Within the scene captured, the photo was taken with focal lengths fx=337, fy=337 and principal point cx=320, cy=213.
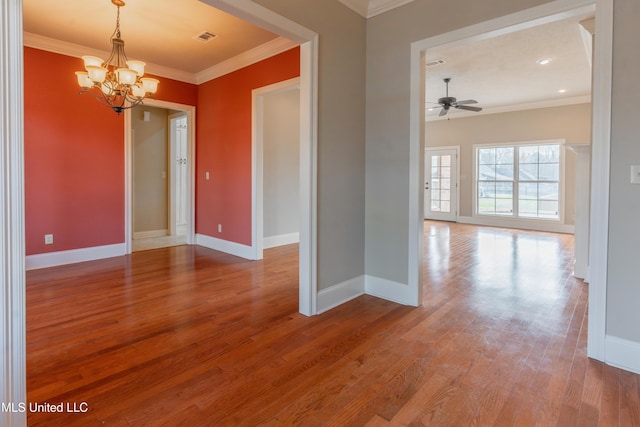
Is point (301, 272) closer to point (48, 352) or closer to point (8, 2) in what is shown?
point (48, 352)

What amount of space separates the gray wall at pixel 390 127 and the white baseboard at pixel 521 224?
6.28 metres

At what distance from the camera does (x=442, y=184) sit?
31.4 ft

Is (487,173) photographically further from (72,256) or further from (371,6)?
(72,256)

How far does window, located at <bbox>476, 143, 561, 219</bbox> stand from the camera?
777 cm

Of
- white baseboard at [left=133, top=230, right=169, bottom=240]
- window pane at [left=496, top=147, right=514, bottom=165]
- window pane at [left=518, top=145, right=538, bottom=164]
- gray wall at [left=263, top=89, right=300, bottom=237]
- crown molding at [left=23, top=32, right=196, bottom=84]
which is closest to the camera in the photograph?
crown molding at [left=23, top=32, right=196, bottom=84]

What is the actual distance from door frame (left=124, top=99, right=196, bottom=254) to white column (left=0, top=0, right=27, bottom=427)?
3.93m

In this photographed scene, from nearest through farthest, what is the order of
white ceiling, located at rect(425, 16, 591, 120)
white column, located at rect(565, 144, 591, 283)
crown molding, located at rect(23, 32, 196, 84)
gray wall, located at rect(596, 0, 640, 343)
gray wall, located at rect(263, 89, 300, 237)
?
gray wall, located at rect(596, 0, 640, 343) → white column, located at rect(565, 144, 591, 283) → crown molding, located at rect(23, 32, 196, 84) → white ceiling, located at rect(425, 16, 591, 120) → gray wall, located at rect(263, 89, 300, 237)

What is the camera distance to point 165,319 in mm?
2789

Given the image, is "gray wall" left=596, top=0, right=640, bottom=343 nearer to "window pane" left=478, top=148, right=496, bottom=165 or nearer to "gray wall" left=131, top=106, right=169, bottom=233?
"gray wall" left=131, top=106, right=169, bottom=233

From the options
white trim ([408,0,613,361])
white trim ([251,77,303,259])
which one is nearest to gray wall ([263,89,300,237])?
white trim ([251,77,303,259])

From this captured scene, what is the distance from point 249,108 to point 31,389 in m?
3.95

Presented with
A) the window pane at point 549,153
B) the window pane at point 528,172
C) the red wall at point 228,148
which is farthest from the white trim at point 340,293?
the window pane at point 549,153

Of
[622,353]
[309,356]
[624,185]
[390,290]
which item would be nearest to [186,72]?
[390,290]

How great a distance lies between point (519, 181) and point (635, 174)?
686 cm
